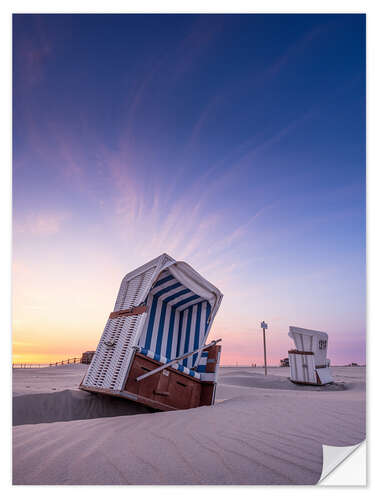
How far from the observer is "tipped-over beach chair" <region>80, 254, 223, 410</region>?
187 inches

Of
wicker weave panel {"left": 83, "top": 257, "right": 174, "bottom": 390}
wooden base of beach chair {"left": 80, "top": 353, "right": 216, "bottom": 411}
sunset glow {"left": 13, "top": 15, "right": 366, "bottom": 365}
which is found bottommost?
wooden base of beach chair {"left": 80, "top": 353, "right": 216, "bottom": 411}

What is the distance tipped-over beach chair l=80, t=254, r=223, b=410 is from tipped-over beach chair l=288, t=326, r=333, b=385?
20.5ft

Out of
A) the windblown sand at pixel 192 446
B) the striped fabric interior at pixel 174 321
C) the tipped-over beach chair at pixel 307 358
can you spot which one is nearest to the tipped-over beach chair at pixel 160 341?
the striped fabric interior at pixel 174 321

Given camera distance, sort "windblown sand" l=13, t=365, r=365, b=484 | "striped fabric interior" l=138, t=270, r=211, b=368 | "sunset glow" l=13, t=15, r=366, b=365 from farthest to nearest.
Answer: "striped fabric interior" l=138, t=270, r=211, b=368, "sunset glow" l=13, t=15, r=366, b=365, "windblown sand" l=13, t=365, r=365, b=484

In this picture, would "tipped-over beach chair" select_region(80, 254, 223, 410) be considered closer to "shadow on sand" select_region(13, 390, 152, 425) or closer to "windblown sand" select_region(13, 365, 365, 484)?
"shadow on sand" select_region(13, 390, 152, 425)

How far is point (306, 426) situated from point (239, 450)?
1124mm

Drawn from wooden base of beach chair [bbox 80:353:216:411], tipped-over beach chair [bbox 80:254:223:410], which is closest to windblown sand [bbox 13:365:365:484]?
wooden base of beach chair [bbox 80:353:216:411]

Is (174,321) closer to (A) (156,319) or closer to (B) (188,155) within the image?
(A) (156,319)

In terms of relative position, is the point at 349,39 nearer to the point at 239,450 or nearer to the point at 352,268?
the point at 352,268

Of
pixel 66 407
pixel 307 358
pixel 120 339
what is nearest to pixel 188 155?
pixel 120 339

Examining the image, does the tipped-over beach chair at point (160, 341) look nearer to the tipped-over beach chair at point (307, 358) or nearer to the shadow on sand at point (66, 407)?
the shadow on sand at point (66, 407)

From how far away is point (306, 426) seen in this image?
3.37 m

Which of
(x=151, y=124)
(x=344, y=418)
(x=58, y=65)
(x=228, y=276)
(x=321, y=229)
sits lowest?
(x=344, y=418)

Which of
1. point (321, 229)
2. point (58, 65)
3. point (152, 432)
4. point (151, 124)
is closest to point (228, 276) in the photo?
point (321, 229)
